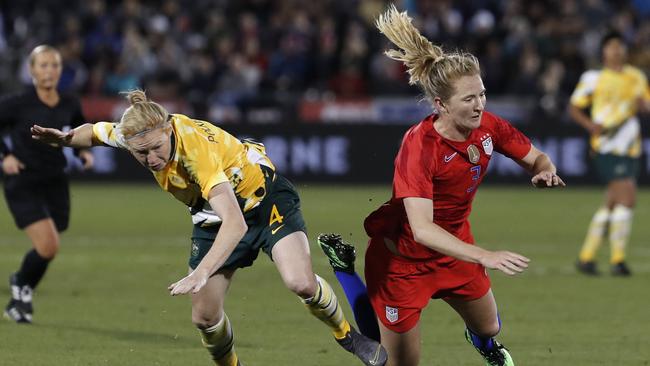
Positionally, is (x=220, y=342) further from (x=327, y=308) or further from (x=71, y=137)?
(x=71, y=137)

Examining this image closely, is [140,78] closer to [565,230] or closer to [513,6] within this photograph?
[513,6]

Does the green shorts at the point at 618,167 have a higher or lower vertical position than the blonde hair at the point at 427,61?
lower

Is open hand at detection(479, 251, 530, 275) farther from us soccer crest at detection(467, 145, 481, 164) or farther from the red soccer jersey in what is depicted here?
us soccer crest at detection(467, 145, 481, 164)

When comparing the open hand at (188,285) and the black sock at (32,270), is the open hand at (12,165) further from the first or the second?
the open hand at (188,285)

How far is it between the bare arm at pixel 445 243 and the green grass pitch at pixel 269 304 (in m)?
2.07

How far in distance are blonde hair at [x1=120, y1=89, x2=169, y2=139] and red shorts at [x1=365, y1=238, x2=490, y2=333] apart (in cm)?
136

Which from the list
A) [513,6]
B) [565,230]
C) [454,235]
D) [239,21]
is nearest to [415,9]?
[513,6]

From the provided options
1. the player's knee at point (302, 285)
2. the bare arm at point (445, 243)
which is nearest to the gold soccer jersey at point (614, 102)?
the player's knee at point (302, 285)

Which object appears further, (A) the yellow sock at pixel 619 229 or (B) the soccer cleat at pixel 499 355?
(A) the yellow sock at pixel 619 229

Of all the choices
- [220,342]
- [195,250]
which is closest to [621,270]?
[220,342]

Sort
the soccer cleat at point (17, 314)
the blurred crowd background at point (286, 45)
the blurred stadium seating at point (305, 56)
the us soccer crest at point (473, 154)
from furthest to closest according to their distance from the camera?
the blurred crowd background at point (286, 45) < the blurred stadium seating at point (305, 56) < the soccer cleat at point (17, 314) < the us soccer crest at point (473, 154)

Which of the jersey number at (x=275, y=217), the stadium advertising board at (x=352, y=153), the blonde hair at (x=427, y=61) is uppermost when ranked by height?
the blonde hair at (x=427, y=61)

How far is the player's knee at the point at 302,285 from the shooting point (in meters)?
6.81

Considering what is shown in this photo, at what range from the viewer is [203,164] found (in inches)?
247
